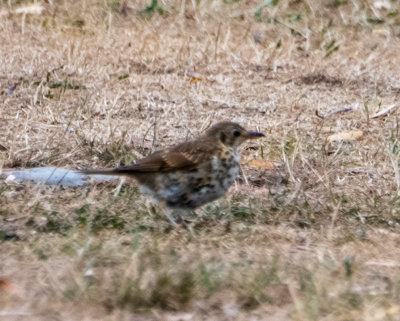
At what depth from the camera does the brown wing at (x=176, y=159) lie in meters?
5.54

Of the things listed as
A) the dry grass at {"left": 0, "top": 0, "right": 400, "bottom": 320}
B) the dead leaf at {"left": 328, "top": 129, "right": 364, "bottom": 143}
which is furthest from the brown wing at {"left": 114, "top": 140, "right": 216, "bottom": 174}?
the dead leaf at {"left": 328, "top": 129, "right": 364, "bottom": 143}

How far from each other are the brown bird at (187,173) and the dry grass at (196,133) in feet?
0.52

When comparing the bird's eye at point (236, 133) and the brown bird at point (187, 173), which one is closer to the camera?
the brown bird at point (187, 173)

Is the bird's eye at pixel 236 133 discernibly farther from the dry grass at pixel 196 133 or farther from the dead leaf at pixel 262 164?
the dead leaf at pixel 262 164

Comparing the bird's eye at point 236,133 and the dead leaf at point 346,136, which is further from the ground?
the bird's eye at point 236,133

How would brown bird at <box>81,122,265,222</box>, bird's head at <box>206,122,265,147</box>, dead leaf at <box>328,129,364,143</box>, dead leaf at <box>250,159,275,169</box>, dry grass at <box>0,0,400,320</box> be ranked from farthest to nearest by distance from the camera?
dead leaf at <box>328,129,364,143</box> < dead leaf at <box>250,159,275,169</box> < bird's head at <box>206,122,265,147</box> < brown bird at <box>81,122,265,222</box> < dry grass at <box>0,0,400,320</box>

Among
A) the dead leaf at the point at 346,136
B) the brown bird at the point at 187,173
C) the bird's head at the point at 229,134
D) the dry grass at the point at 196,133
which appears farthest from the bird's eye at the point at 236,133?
the dead leaf at the point at 346,136

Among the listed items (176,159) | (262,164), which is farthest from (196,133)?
(176,159)

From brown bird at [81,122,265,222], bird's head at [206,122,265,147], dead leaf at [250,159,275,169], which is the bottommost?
dead leaf at [250,159,275,169]

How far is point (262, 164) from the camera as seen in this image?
6887 millimetres

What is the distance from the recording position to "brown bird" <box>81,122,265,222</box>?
5.46 m

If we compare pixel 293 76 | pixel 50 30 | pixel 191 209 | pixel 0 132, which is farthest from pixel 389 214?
pixel 50 30

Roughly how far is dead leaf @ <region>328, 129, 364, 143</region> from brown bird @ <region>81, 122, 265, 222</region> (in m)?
2.04

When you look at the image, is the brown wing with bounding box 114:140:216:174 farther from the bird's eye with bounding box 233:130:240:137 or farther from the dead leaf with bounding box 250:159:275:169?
the dead leaf with bounding box 250:159:275:169
